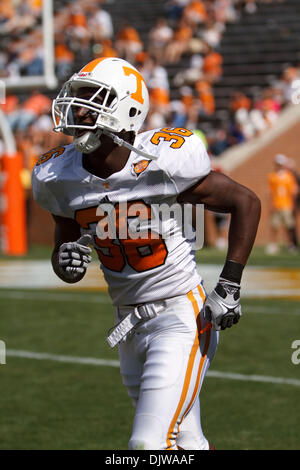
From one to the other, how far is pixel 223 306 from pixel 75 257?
592 millimetres

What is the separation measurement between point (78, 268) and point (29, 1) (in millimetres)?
11586

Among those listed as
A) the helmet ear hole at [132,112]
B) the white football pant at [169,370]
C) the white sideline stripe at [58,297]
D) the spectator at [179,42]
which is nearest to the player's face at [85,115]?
the helmet ear hole at [132,112]

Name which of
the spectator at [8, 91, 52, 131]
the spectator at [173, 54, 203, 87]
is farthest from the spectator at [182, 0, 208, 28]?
the spectator at [8, 91, 52, 131]

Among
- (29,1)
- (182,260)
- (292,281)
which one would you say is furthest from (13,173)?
(182,260)

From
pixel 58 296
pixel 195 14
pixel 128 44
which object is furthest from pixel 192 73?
pixel 58 296

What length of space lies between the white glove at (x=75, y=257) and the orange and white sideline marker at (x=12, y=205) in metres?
12.4

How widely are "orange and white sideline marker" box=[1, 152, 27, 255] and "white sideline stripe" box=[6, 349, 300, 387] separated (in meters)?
8.67

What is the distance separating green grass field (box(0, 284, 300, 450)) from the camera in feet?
16.4

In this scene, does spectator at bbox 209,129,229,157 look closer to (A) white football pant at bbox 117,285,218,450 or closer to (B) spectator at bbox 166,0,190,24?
(B) spectator at bbox 166,0,190,24

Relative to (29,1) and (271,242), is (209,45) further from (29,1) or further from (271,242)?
(29,1)

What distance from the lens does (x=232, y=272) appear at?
3.57m

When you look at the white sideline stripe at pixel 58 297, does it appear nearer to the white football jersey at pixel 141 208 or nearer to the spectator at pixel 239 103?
the white football jersey at pixel 141 208
